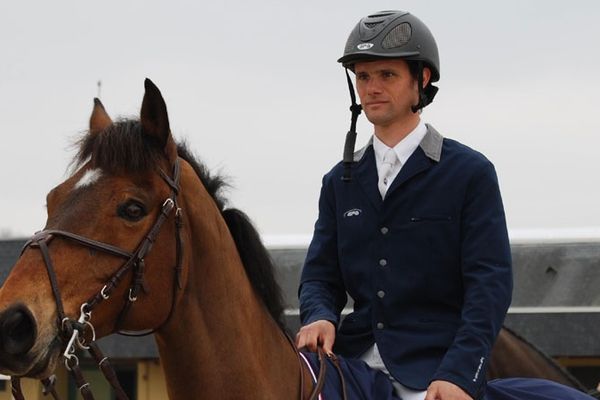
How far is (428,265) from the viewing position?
4.74 metres

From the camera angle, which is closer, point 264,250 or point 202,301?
point 202,301

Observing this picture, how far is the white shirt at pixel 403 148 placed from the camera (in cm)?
491

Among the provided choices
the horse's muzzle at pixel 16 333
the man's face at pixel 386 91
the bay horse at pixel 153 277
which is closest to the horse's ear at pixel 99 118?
the bay horse at pixel 153 277

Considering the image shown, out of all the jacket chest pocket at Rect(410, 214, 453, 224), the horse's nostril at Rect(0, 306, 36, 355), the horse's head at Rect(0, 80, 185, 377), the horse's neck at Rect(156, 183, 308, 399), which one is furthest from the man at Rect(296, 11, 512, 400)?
the horse's nostril at Rect(0, 306, 36, 355)

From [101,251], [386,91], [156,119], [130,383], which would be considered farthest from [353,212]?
[130,383]

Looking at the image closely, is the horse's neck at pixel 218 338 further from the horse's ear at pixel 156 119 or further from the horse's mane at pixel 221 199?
the horse's ear at pixel 156 119

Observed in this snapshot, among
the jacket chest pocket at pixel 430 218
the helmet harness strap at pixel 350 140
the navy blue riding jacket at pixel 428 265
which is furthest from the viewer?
the helmet harness strap at pixel 350 140

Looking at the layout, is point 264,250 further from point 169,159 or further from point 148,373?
point 148,373

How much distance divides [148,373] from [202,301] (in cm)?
1314

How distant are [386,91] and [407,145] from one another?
27 cm

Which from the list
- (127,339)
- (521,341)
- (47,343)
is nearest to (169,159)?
(47,343)

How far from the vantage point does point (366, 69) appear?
4.90 metres

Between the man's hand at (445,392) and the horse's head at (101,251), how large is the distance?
Answer: 113cm

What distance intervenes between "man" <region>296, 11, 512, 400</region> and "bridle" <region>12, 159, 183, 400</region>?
0.99 m
